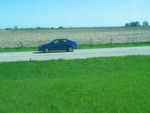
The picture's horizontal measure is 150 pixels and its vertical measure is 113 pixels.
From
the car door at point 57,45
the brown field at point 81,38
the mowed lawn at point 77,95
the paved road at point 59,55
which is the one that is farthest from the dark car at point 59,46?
the mowed lawn at point 77,95

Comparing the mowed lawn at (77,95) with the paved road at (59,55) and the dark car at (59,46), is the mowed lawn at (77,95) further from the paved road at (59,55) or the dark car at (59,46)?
the dark car at (59,46)

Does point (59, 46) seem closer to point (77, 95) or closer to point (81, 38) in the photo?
point (77, 95)

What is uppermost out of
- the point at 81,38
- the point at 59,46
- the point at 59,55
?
the point at 59,46

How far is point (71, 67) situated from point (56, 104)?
830 cm

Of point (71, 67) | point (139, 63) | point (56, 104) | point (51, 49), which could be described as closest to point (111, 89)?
point (56, 104)

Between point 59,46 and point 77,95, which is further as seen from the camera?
point 59,46

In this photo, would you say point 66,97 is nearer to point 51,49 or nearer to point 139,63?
point 139,63

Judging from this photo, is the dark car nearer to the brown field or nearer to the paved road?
the paved road

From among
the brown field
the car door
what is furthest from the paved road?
the brown field

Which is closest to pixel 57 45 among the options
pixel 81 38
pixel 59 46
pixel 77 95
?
pixel 59 46

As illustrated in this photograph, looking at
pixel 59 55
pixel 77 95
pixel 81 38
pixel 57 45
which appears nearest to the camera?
pixel 77 95

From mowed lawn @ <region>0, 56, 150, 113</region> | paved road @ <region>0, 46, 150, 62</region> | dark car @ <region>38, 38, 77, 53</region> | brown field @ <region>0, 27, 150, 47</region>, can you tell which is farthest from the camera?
brown field @ <region>0, 27, 150, 47</region>

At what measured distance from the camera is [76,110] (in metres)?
7.41

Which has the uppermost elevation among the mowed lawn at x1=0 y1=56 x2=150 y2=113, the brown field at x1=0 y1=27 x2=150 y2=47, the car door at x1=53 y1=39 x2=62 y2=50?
the car door at x1=53 y1=39 x2=62 y2=50
